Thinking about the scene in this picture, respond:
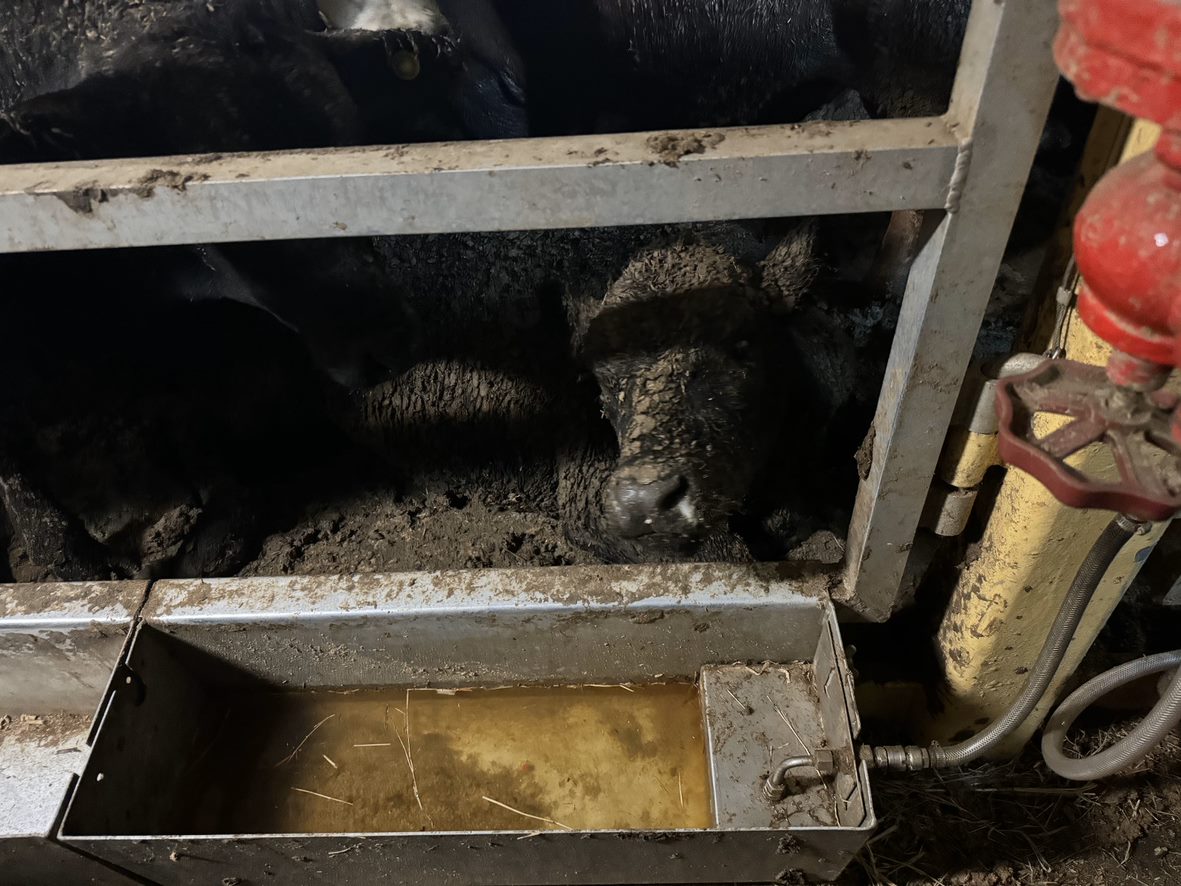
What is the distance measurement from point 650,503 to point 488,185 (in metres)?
0.71

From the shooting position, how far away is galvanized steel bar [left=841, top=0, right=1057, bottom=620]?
800mm

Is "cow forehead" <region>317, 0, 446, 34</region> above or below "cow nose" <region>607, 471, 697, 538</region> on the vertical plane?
above

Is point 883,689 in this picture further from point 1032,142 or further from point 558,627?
point 1032,142

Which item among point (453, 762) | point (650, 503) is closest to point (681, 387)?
point (650, 503)

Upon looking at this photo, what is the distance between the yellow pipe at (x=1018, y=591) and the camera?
112 centimetres

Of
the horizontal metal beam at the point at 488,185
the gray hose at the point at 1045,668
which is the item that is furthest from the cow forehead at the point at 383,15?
the gray hose at the point at 1045,668

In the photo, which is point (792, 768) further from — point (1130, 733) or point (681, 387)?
point (681, 387)

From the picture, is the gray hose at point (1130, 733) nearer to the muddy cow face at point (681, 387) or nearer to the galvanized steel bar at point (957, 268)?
the galvanized steel bar at point (957, 268)

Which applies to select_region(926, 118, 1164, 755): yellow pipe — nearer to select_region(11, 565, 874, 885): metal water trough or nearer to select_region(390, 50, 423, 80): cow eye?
select_region(11, 565, 874, 885): metal water trough

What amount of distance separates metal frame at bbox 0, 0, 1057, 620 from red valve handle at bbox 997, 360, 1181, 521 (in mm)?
211

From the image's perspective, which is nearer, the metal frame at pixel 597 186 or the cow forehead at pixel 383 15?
the metal frame at pixel 597 186

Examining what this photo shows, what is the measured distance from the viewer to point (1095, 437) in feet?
2.49

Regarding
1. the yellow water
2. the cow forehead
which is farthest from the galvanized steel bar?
the cow forehead

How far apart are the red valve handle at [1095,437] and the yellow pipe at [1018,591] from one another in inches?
6.7
